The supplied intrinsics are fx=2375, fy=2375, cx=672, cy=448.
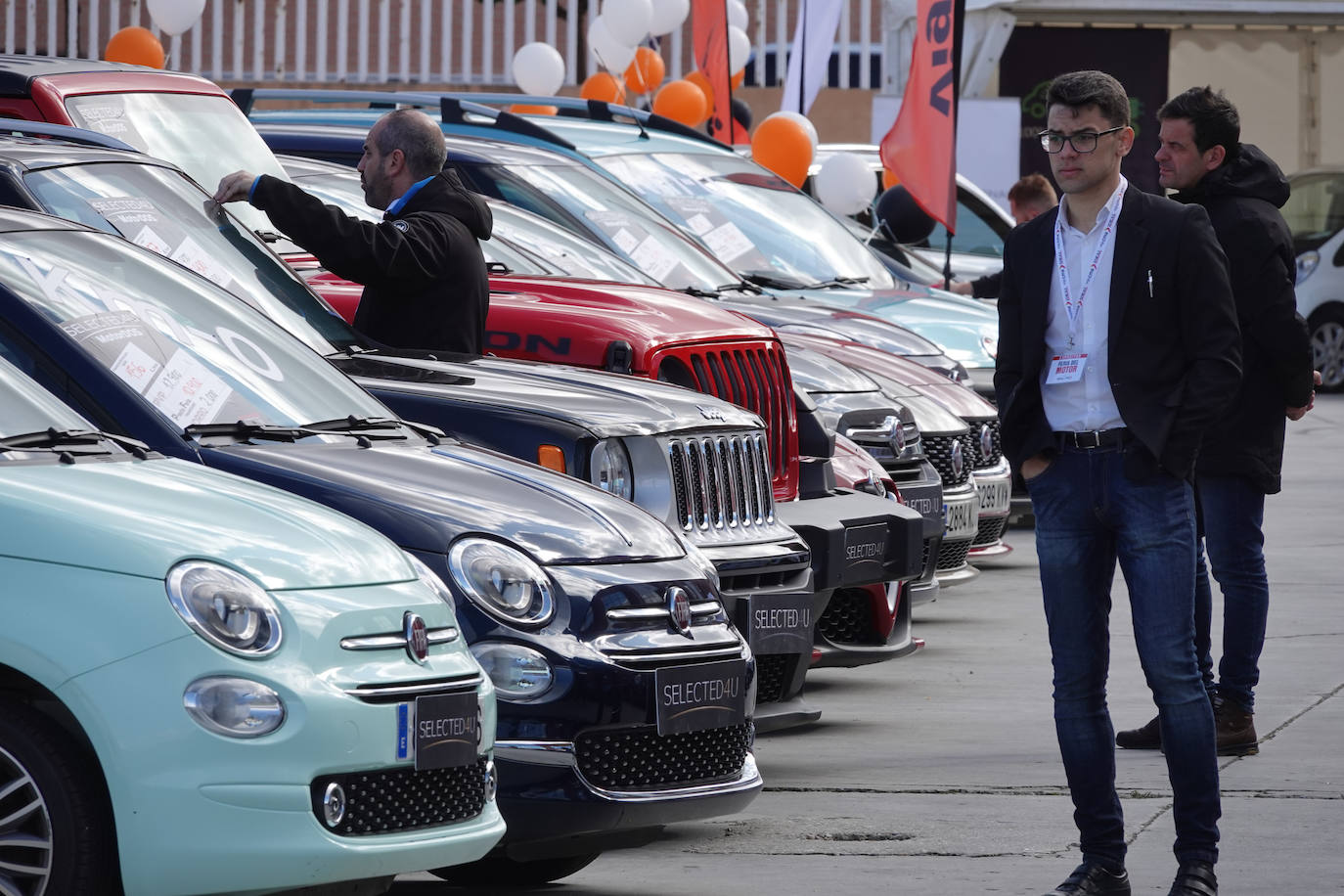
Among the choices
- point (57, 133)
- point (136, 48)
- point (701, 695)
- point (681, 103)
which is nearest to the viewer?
point (701, 695)

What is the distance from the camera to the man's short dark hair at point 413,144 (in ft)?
26.9

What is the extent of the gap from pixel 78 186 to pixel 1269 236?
3645mm

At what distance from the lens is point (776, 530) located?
285 inches

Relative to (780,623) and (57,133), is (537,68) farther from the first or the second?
(780,623)

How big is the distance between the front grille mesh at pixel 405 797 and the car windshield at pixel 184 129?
429 centimetres

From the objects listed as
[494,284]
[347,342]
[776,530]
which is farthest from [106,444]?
[494,284]

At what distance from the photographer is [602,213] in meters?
11.0

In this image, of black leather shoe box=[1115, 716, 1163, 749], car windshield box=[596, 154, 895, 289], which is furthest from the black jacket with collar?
car windshield box=[596, 154, 895, 289]

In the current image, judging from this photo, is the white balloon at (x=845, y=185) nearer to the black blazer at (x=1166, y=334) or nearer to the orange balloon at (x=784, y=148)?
the orange balloon at (x=784, y=148)

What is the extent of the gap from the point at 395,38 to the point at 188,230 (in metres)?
21.5

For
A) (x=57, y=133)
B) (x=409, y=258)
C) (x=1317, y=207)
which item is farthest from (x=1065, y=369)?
(x=1317, y=207)

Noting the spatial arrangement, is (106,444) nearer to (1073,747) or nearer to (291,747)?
(291,747)

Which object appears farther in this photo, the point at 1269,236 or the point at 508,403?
the point at 1269,236

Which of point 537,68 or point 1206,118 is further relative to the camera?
point 537,68
